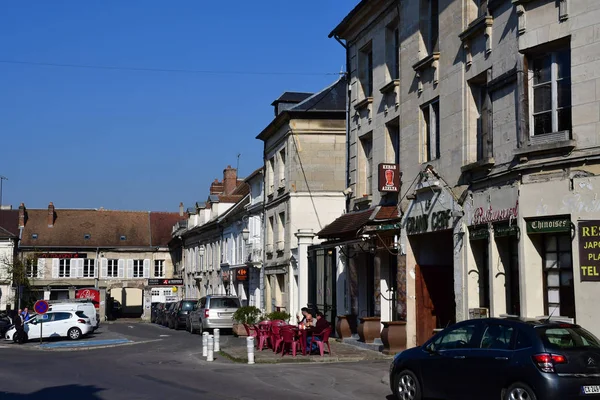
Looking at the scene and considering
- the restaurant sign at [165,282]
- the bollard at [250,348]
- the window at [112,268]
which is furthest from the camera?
the window at [112,268]

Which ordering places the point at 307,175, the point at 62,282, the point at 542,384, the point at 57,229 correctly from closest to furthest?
the point at 542,384 → the point at 307,175 → the point at 62,282 → the point at 57,229

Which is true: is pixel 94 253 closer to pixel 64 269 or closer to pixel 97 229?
pixel 64 269

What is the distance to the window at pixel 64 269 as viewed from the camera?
68000 millimetres

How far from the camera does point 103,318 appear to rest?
6188 cm

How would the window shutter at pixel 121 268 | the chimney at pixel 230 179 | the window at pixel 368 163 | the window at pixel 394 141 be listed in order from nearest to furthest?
the window at pixel 394 141, the window at pixel 368 163, the chimney at pixel 230 179, the window shutter at pixel 121 268

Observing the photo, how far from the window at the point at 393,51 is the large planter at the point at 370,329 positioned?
22.5ft

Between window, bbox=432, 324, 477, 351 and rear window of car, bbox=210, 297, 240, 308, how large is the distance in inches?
849

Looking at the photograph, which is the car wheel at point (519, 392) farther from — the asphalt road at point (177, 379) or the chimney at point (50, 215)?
the chimney at point (50, 215)

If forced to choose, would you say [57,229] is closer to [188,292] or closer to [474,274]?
[188,292]

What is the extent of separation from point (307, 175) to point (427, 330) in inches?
550

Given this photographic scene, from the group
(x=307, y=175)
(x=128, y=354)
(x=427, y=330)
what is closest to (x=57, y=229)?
(x=307, y=175)

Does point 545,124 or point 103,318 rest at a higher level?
point 545,124

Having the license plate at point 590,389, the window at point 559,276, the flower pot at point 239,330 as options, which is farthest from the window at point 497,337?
the flower pot at point 239,330

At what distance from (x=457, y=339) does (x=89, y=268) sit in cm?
6144
